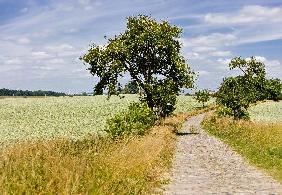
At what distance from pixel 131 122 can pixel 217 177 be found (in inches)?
689

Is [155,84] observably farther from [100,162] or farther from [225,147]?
[100,162]

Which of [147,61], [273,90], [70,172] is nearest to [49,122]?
[147,61]

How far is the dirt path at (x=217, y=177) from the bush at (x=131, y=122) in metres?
7.24

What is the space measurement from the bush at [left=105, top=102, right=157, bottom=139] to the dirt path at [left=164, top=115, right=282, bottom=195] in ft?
23.7

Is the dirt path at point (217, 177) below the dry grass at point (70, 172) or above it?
below

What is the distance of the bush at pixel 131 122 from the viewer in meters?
32.3

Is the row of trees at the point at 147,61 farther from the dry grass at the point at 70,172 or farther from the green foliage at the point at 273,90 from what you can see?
the green foliage at the point at 273,90

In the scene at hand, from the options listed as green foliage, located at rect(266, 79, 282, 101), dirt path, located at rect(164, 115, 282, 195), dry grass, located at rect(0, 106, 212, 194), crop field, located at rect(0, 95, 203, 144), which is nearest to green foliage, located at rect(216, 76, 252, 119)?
crop field, located at rect(0, 95, 203, 144)

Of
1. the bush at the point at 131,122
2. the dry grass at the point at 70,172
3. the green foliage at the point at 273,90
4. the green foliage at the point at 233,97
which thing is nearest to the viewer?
the dry grass at the point at 70,172

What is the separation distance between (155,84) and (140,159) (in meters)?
30.1

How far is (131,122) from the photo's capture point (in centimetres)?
3469

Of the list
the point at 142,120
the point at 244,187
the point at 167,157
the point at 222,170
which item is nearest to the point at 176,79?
the point at 142,120

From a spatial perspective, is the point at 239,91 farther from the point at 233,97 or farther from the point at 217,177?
the point at 217,177

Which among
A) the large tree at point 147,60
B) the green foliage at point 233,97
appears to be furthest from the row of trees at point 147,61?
the green foliage at point 233,97
